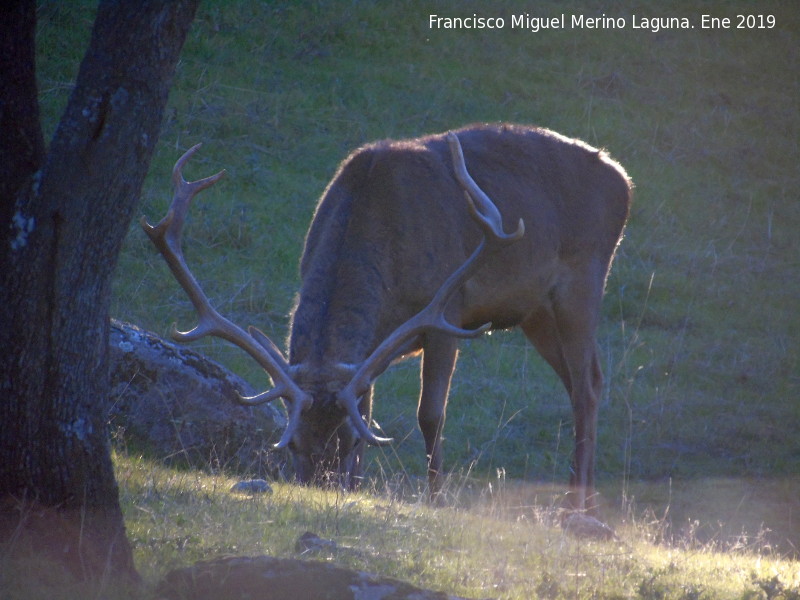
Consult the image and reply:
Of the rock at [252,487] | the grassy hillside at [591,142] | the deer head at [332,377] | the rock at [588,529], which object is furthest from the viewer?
the grassy hillside at [591,142]

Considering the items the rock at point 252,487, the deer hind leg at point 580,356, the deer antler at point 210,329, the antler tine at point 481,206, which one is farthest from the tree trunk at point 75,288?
the deer hind leg at point 580,356

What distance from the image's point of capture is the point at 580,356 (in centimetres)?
880

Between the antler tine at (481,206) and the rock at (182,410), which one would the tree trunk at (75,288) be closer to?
the antler tine at (481,206)

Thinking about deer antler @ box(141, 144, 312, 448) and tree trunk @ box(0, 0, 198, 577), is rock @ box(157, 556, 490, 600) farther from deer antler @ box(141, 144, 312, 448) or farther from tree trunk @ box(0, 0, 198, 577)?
deer antler @ box(141, 144, 312, 448)

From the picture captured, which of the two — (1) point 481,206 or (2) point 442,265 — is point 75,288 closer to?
(1) point 481,206

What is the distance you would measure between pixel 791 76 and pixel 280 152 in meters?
9.91

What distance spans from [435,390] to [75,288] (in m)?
4.26

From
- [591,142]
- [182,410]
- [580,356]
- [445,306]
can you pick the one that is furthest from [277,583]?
[591,142]

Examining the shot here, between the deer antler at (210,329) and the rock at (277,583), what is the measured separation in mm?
2569

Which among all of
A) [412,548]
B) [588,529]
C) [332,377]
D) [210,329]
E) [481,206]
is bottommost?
[588,529]

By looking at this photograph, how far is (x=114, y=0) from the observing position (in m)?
3.86

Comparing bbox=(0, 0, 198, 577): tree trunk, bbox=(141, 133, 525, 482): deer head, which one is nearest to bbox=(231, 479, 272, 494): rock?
bbox=(141, 133, 525, 482): deer head

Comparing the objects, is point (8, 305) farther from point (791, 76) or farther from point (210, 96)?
Result: point (791, 76)

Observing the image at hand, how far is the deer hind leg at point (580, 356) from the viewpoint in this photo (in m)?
8.70
